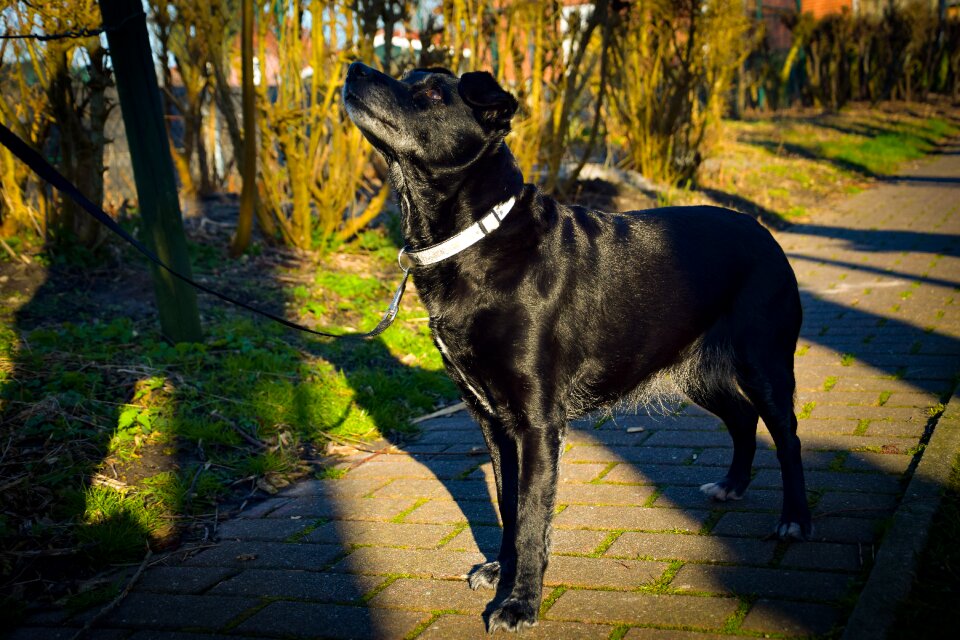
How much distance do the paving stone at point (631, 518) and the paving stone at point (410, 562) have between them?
0.46 metres

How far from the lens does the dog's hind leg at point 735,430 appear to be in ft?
11.7

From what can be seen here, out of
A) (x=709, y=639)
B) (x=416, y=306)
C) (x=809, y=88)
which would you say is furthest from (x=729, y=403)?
(x=809, y=88)

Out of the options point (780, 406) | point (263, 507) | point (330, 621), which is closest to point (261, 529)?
point (263, 507)

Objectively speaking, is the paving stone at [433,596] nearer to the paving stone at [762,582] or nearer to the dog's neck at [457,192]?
the paving stone at [762,582]

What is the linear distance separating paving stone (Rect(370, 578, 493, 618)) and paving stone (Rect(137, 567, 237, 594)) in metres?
0.69

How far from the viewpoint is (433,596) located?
2949mm

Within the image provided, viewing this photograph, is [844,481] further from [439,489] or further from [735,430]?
[439,489]

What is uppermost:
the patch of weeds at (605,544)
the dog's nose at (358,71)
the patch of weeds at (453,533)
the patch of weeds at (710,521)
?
the dog's nose at (358,71)

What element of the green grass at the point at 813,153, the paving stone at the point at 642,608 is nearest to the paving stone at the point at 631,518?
the paving stone at the point at 642,608

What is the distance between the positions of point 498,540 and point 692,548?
0.79 metres

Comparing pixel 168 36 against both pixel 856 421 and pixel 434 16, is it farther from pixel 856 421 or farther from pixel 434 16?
pixel 856 421

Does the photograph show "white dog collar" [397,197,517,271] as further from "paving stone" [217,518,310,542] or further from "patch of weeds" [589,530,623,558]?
"paving stone" [217,518,310,542]

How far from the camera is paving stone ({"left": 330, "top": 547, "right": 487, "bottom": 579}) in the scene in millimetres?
3145

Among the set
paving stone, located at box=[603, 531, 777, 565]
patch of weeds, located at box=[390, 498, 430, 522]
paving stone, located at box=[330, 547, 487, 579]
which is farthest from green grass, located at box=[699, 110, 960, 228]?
paving stone, located at box=[330, 547, 487, 579]
